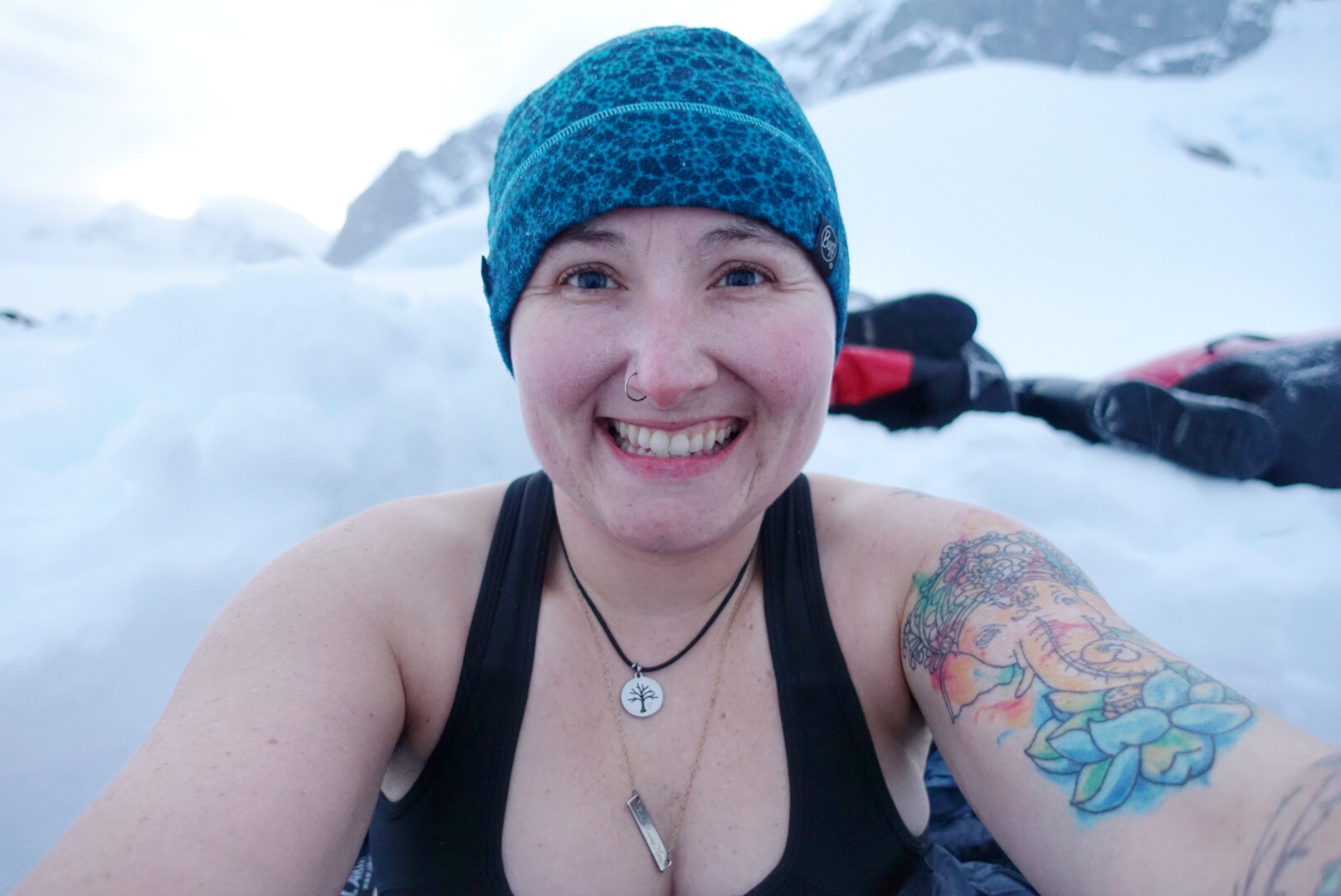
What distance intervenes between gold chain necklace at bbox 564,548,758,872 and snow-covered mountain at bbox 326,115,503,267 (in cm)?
7648

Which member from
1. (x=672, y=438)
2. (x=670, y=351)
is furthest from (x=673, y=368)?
(x=672, y=438)

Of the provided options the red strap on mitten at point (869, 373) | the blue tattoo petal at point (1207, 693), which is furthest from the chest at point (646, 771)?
the red strap on mitten at point (869, 373)

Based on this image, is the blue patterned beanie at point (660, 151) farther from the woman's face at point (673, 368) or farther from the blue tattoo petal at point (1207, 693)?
the blue tattoo petal at point (1207, 693)

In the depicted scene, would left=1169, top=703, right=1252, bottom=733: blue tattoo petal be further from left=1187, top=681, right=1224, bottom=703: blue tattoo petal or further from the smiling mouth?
the smiling mouth

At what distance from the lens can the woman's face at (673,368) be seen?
1.06 meters

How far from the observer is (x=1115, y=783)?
0.82 m

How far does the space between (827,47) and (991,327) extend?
75069mm

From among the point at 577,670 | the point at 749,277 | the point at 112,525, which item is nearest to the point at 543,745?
the point at 577,670

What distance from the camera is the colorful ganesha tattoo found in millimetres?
812

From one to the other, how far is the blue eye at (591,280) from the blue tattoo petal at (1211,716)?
97 cm

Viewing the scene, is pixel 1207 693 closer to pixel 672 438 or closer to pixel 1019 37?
pixel 672 438

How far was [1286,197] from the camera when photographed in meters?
14.4

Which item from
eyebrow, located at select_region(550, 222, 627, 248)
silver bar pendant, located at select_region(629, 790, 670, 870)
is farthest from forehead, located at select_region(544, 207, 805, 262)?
silver bar pendant, located at select_region(629, 790, 670, 870)

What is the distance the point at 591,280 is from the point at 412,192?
84.3m
